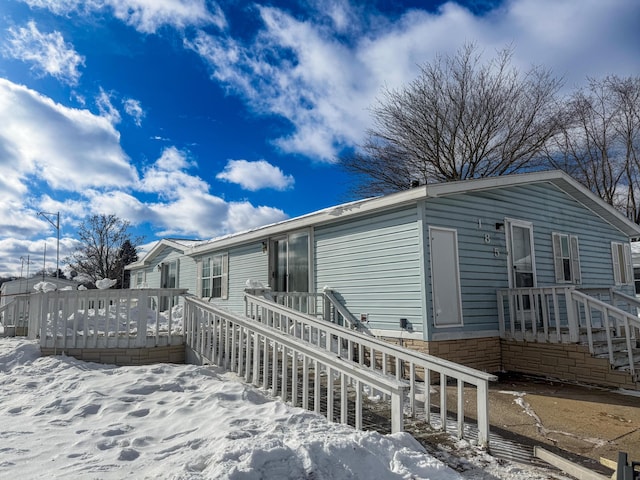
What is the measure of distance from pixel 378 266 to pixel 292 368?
11.1ft

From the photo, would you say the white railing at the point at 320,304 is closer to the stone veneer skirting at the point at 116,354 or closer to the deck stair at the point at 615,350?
the stone veneer skirting at the point at 116,354

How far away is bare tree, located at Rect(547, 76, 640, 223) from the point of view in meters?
20.1

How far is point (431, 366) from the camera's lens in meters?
4.19

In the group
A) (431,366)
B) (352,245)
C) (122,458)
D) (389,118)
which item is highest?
(389,118)

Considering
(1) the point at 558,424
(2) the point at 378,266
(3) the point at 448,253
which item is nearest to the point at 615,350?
(3) the point at 448,253

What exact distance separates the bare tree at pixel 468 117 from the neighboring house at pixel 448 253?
8.39 m

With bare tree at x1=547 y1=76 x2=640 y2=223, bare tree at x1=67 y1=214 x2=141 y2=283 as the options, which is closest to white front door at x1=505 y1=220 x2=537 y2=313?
bare tree at x1=547 y1=76 x2=640 y2=223

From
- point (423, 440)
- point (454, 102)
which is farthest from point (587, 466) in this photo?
point (454, 102)

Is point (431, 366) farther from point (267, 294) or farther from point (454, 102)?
point (454, 102)

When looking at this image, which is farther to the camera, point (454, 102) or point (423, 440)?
point (454, 102)

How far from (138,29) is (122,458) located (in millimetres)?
7900

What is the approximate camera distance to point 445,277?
701 centimetres

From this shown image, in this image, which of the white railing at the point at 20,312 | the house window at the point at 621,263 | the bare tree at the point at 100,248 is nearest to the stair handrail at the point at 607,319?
the house window at the point at 621,263

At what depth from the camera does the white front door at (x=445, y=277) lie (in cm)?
686
